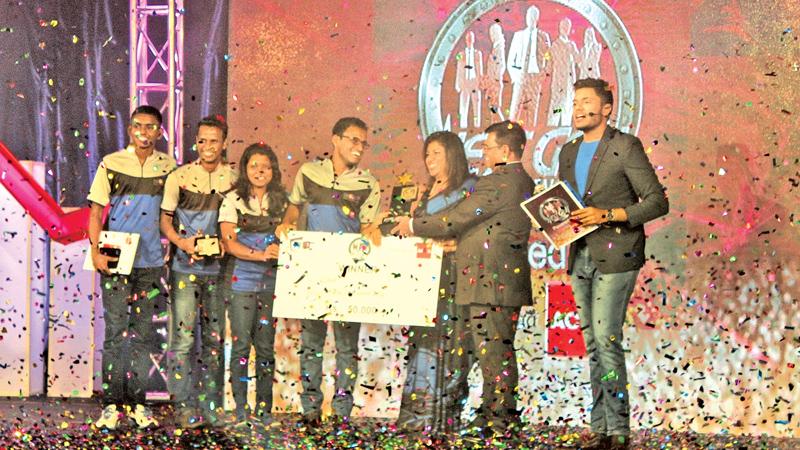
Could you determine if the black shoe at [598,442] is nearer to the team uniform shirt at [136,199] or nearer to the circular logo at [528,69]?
the circular logo at [528,69]

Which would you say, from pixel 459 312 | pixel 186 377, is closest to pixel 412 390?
pixel 459 312

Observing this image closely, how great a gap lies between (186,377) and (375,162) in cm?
134

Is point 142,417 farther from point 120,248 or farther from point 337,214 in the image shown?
point 337,214

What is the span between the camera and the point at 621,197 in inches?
192

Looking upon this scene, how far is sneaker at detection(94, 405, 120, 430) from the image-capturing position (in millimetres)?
5363

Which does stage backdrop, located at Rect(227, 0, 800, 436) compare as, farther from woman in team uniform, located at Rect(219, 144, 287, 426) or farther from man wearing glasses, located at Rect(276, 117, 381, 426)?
woman in team uniform, located at Rect(219, 144, 287, 426)

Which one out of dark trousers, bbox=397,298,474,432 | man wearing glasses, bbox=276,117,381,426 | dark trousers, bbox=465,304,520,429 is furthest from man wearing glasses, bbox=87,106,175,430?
dark trousers, bbox=465,304,520,429

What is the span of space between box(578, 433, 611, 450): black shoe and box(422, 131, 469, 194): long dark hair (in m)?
1.22

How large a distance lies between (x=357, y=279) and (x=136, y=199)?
112cm

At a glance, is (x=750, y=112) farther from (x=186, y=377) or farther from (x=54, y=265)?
(x=54, y=265)

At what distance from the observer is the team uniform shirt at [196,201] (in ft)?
17.8

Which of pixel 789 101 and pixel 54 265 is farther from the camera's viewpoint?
pixel 54 265

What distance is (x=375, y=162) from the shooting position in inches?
224

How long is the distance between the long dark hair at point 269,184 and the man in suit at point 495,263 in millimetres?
726
